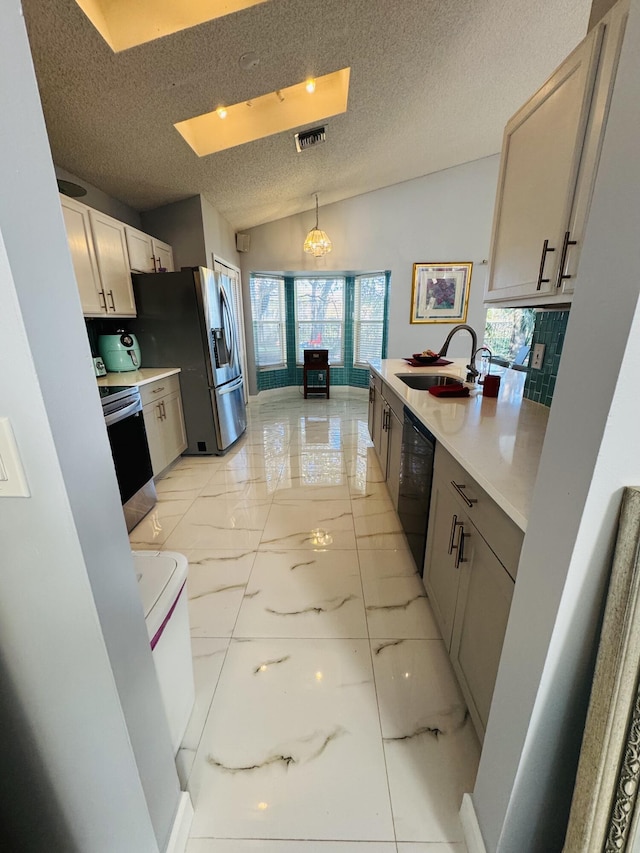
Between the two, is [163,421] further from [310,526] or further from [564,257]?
[564,257]

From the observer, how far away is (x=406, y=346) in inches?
225

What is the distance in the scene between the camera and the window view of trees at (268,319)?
5859 mm

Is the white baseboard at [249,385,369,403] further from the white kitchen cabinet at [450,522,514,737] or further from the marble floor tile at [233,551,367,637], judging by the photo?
the white kitchen cabinet at [450,522,514,737]

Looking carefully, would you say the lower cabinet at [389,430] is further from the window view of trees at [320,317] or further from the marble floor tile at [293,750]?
the window view of trees at [320,317]

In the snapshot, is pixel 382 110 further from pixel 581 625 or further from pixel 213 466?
pixel 581 625

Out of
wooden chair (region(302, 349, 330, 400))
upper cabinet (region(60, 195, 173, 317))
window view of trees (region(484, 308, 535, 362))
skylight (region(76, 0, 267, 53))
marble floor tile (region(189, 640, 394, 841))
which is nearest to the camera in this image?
marble floor tile (region(189, 640, 394, 841))

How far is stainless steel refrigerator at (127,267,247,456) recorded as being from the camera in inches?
122

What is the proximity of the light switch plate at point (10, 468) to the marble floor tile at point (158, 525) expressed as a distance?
1820mm

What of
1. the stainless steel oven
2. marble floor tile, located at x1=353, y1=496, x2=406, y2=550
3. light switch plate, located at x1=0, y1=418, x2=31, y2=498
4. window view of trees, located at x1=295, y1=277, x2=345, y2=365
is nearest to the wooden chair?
window view of trees, located at x1=295, y1=277, x2=345, y2=365

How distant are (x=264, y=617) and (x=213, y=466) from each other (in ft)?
6.42

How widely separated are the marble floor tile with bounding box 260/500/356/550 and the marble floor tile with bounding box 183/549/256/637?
21 centimetres

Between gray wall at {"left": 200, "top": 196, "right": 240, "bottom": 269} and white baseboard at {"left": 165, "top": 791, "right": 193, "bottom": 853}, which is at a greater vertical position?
gray wall at {"left": 200, "top": 196, "right": 240, "bottom": 269}

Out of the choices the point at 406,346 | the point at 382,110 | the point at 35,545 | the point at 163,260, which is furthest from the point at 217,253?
Answer: the point at 35,545

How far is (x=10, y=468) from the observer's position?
1.70 feet
